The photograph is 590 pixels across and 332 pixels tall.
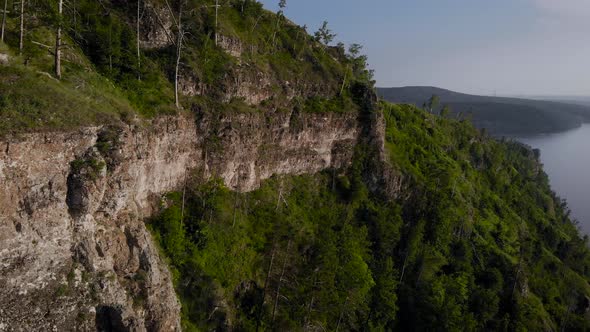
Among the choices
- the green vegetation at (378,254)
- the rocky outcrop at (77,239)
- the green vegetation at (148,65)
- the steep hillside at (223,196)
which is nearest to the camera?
the rocky outcrop at (77,239)

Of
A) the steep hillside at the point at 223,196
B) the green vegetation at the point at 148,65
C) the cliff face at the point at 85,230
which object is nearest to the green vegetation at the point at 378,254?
the steep hillside at the point at 223,196

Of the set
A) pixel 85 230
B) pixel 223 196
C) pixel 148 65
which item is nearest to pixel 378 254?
pixel 223 196

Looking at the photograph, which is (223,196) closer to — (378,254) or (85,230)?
(85,230)

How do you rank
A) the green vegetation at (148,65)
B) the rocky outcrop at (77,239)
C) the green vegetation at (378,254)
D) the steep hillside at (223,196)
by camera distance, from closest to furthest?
1. the rocky outcrop at (77,239)
2. the steep hillside at (223,196)
3. the green vegetation at (148,65)
4. the green vegetation at (378,254)

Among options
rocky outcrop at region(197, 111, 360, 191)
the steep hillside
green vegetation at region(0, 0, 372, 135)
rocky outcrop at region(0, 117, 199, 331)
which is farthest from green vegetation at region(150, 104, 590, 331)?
green vegetation at region(0, 0, 372, 135)

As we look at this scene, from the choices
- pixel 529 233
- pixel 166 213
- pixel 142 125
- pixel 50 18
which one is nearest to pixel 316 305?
pixel 166 213

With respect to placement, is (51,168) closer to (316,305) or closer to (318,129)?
(316,305)

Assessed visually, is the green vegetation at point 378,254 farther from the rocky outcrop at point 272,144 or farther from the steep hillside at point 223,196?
the rocky outcrop at point 272,144
